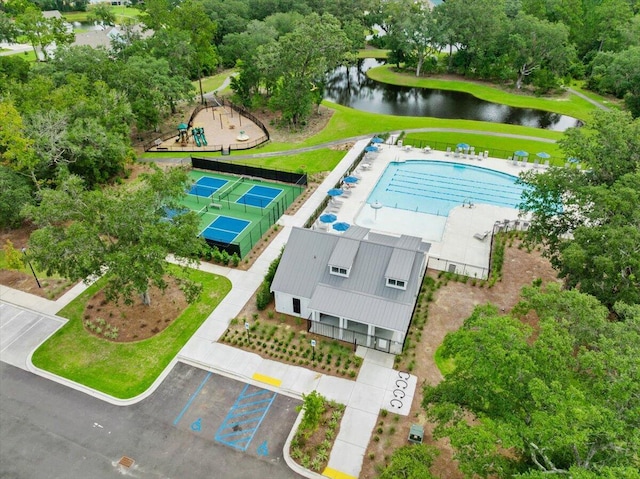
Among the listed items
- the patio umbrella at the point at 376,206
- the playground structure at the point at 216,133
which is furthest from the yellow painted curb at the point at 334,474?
the playground structure at the point at 216,133

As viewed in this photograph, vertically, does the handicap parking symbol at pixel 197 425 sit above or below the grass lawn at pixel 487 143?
below

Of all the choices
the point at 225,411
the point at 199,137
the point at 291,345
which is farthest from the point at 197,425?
the point at 199,137

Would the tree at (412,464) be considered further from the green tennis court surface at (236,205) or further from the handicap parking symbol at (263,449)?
the green tennis court surface at (236,205)

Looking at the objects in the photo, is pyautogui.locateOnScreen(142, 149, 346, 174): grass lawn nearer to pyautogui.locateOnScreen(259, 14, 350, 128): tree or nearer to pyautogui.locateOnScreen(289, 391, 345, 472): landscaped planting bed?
pyautogui.locateOnScreen(259, 14, 350, 128): tree

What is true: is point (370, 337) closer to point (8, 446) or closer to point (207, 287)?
point (207, 287)

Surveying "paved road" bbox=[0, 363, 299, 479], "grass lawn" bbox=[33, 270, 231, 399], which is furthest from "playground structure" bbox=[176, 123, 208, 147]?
"paved road" bbox=[0, 363, 299, 479]

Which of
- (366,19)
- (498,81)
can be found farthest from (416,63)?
(366,19)

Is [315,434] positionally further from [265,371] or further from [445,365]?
[445,365]
